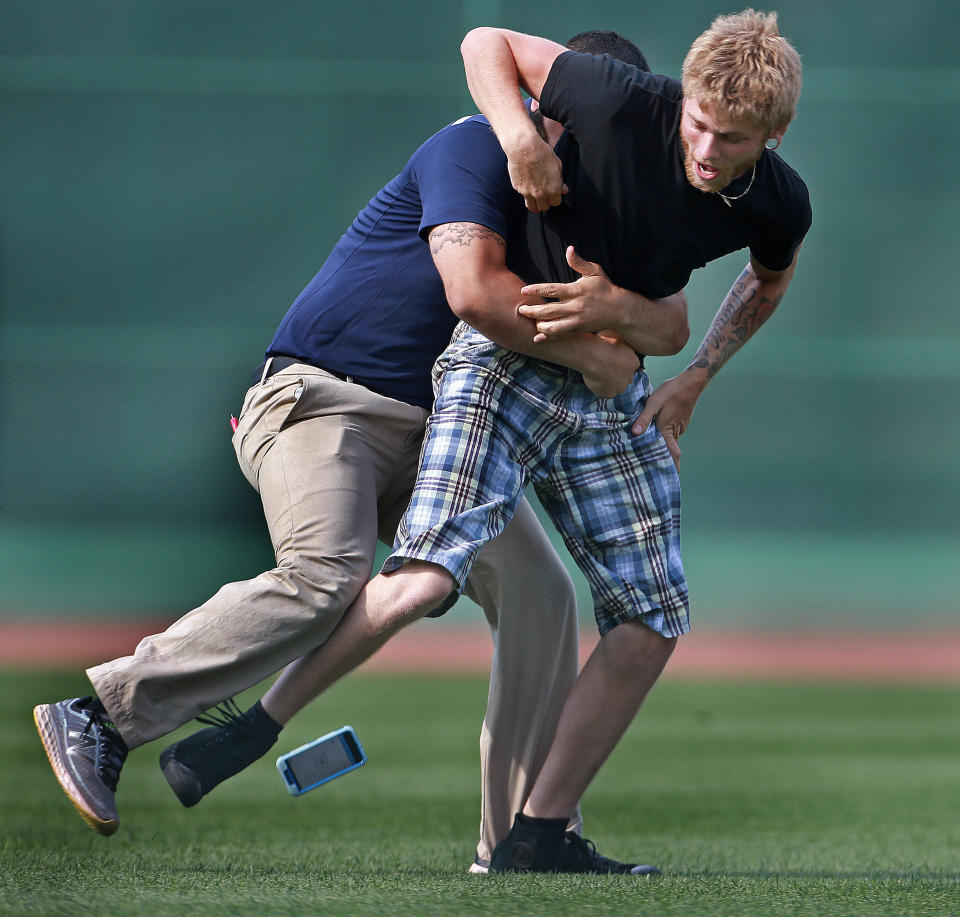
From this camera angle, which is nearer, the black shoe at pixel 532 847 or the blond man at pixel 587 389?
the blond man at pixel 587 389

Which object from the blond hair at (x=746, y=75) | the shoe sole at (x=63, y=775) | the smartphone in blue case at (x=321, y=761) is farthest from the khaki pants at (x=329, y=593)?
the blond hair at (x=746, y=75)

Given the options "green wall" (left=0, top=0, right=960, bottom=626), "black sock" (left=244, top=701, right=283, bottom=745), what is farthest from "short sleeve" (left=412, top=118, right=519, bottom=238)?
"green wall" (left=0, top=0, right=960, bottom=626)

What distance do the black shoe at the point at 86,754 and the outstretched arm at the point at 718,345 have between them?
1334mm

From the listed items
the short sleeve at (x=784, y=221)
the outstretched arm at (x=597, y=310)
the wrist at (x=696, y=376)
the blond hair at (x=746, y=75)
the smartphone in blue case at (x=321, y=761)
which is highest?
the blond hair at (x=746, y=75)

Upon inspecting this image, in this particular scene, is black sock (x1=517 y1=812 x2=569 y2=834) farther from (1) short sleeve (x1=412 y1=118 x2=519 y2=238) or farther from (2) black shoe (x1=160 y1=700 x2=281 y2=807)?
(1) short sleeve (x1=412 y1=118 x2=519 y2=238)

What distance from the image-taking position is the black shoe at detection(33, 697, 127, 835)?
268cm

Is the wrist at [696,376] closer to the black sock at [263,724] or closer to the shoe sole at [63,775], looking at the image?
the black sock at [263,724]

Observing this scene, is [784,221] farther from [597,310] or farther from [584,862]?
[584,862]

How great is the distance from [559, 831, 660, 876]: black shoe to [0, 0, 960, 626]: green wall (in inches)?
237

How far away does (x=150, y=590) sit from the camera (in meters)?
8.85

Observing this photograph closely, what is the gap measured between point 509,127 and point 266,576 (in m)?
1.05

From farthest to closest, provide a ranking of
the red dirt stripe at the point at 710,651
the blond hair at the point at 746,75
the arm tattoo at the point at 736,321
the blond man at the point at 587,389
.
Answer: the red dirt stripe at the point at 710,651
the arm tattoo at the point at 736,321
the blond man at the point at 587,389
the blond hair at the point at 746,75

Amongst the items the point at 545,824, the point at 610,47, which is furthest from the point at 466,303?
the point at 545,824

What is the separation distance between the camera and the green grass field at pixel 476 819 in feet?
8.11
